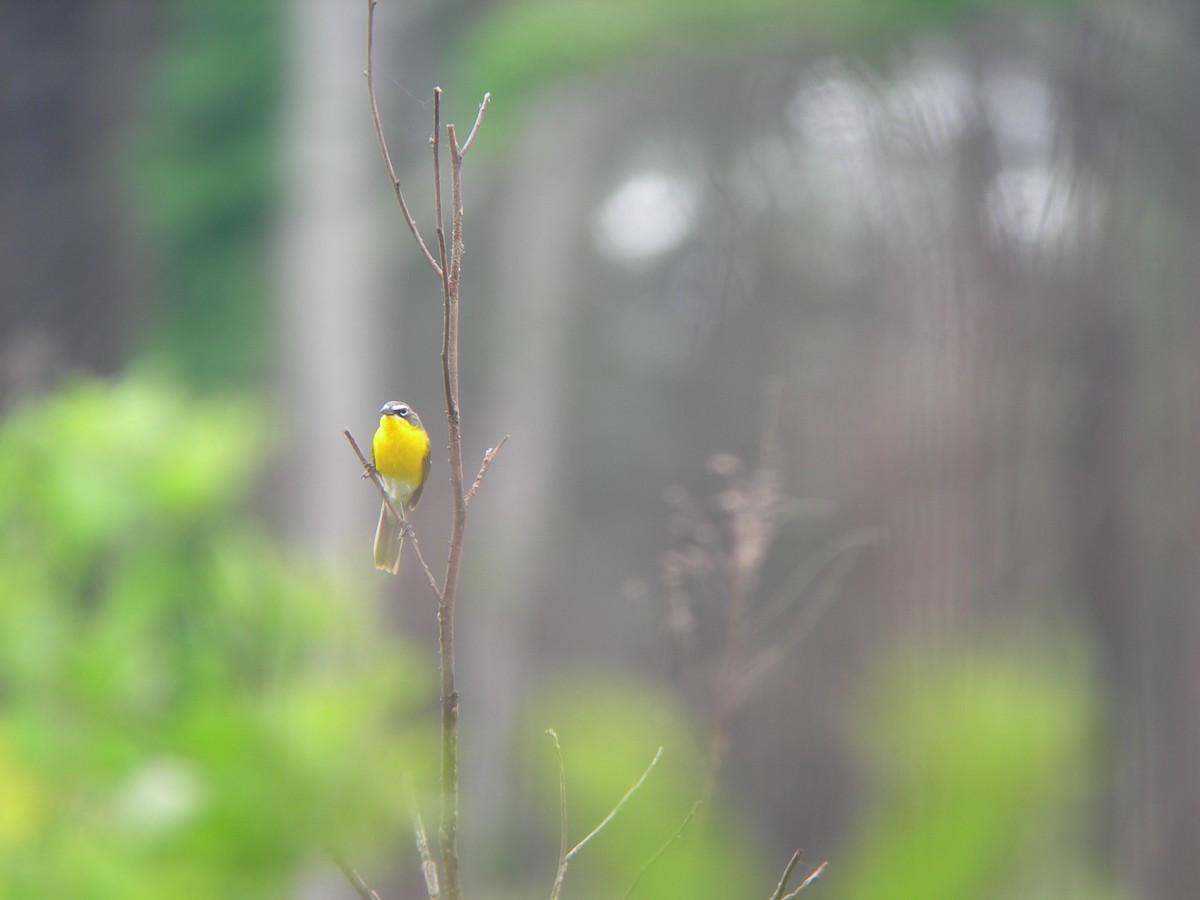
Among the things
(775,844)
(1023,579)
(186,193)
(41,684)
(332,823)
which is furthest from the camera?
(186,193)

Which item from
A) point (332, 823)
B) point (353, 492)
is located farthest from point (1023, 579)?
point (353, 492)

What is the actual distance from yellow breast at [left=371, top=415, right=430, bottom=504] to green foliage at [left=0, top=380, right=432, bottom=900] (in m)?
0.59

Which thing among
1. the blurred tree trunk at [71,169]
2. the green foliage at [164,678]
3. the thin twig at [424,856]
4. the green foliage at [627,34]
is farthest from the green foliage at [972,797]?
the blurred tree trunk at [71,169]

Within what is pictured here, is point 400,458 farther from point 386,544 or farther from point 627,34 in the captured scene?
Answer: point 627,34

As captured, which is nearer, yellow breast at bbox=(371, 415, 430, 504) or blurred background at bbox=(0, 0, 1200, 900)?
yellow breast at bbox=(371, 415, 430, 504)

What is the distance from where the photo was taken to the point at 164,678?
174 centimetres

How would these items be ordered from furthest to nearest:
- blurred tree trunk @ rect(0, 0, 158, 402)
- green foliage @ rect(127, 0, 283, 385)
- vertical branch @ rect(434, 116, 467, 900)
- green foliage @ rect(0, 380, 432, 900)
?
blurred tree trunk @ rect(0, 0, 158, 402)
green foliage @ rect(127, 0, 283, 385)
green foliage @ rect(0, 380, 432, 900)
vertical branch @ rect(434, 116, 467, 900)

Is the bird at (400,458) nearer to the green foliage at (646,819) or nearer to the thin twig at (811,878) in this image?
the green foliage at (646,819)

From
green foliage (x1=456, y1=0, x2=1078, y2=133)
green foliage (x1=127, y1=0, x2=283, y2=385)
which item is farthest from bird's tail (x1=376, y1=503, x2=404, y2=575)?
green foliage (x1=127, y1=0, x2=283, y2=385)

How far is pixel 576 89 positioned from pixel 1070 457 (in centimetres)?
179

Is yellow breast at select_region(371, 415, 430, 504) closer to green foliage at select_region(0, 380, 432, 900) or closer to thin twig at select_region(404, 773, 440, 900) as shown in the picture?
thin twig at select_region(404, 773, 440, 900)

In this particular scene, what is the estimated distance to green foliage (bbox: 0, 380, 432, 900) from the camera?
1208mm

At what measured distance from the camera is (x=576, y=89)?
10.4ft

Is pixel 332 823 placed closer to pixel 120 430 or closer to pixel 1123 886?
pixel 120 430
